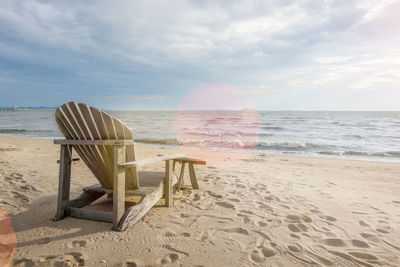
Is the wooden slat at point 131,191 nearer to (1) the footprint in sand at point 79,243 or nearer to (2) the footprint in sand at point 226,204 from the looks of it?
(1) the footprint in sand at point 79,243

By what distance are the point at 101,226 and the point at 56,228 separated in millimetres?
594

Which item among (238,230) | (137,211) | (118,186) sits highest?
(118,186)

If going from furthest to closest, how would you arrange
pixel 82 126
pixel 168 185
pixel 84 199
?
1. pixel 168 185
2. pixel 84 199
3. pixel 82 126

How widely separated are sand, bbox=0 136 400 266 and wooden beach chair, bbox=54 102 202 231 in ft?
0.57

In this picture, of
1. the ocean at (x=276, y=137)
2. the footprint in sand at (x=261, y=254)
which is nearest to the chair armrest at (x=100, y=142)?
the footprint in sand at (x=261, y=254)

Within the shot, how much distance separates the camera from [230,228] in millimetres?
3301

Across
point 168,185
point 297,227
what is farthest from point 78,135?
point 297,227

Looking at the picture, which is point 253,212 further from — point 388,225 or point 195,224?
point 388,225

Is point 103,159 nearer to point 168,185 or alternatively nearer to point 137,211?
point 137,211

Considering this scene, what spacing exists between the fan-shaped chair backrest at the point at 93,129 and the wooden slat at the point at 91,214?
56 centimetres

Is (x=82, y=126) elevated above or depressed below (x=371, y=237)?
above

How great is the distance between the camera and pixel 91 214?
342 cm

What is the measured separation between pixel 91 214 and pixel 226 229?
6.46 ft

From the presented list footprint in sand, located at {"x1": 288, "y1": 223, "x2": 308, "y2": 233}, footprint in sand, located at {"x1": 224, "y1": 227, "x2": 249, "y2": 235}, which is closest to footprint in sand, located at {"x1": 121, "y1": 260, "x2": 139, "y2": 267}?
footprint in sand, located at {"x1": 224, "y1": 227, "x2": 249, "y2": 235}
